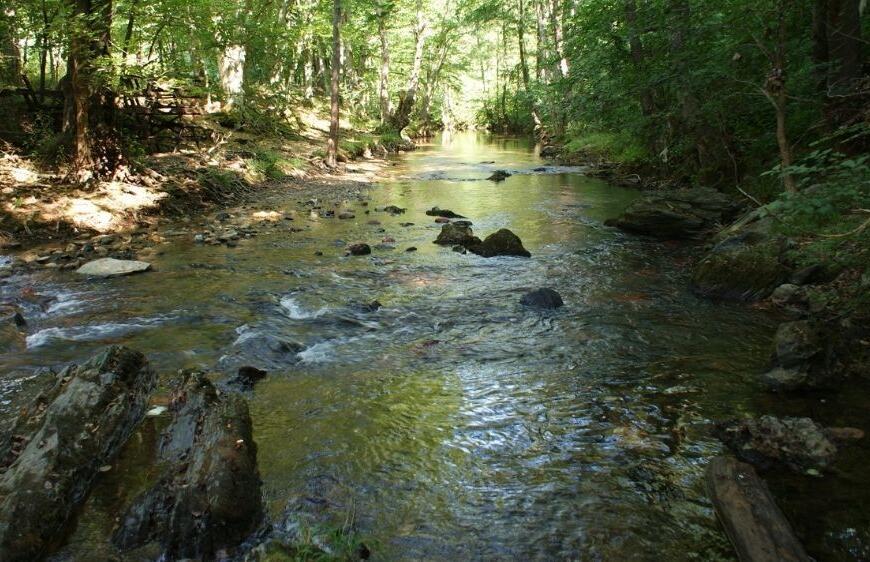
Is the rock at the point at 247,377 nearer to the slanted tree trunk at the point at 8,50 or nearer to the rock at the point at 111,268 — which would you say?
the rock at the point at 111,268

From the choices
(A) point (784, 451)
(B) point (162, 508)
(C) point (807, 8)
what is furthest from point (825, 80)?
(B) point (162, 508)

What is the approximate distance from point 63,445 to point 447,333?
12.7 feet

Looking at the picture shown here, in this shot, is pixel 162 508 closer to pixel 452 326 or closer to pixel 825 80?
pixel 452 326

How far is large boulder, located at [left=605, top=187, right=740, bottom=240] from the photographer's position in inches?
425

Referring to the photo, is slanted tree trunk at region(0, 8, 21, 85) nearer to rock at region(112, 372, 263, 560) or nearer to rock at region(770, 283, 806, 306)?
rock at region(112, 372, 263, 560)

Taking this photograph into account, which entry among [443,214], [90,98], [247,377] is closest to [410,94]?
[443,214]

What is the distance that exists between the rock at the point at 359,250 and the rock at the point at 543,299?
3.62 meters

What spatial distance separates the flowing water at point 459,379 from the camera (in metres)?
3.32

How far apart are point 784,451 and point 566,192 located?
13982 millimetres

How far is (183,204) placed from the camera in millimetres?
12922

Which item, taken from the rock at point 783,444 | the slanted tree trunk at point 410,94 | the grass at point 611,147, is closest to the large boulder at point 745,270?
the rock at point 783,444

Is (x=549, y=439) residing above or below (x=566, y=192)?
below

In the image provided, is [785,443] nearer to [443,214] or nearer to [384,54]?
[443,214]

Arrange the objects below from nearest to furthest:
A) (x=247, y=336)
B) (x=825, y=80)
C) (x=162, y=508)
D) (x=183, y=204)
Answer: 1. (x=162, y=508)
2. (x=247, y=336)
3. (x=825, y=80)
4. (x=183, y=204)
